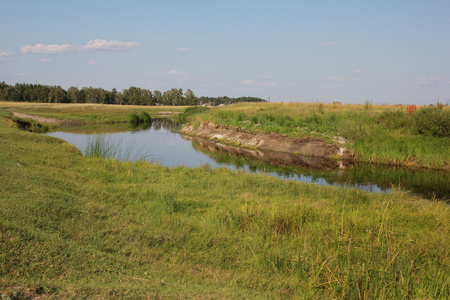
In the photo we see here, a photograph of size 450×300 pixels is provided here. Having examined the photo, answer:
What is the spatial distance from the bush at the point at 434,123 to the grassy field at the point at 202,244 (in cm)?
1353

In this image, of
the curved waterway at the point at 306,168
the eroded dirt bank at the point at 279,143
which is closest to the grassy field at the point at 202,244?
the curved waterway at the point at 306,168

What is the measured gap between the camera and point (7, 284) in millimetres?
4031

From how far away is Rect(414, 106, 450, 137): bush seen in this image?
70.1 feet

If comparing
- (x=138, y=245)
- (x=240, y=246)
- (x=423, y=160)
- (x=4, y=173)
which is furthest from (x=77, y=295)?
(x=423, y=160)

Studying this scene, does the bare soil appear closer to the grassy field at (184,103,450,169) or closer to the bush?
the grassy field at (184,103,450,169)

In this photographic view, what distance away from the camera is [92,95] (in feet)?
368

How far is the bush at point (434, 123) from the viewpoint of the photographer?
70.1ft

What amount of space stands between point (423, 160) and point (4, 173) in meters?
19.9

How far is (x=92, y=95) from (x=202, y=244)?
115 metres

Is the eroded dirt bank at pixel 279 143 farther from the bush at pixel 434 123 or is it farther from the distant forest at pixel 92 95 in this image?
the distant forest at pixel 92 95

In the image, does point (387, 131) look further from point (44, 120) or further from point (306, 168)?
point (44, 120)

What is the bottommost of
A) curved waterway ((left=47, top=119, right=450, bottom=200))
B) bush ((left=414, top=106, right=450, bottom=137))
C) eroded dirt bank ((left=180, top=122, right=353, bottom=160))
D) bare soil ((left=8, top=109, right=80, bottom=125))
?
curved waterway ((left=47, top=119, right=450, bottom=200))

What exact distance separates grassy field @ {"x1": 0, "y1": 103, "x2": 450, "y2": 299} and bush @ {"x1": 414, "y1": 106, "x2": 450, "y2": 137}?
44.4 feet

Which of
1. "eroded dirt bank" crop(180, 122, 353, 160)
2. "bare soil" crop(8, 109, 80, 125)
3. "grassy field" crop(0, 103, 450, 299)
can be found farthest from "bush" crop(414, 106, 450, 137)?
"bare soil" crop(8, 109, 80, 125)
